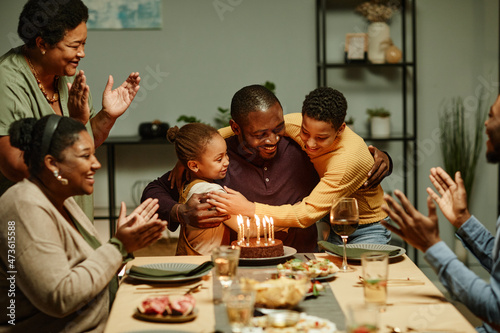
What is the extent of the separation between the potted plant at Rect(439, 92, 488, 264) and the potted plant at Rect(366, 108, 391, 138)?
54 cm

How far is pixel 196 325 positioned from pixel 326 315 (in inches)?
14.8

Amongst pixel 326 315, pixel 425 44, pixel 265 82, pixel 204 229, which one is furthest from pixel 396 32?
pixel 326 315

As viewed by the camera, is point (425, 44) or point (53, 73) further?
point (425, 44)

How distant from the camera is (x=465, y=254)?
5.02 m

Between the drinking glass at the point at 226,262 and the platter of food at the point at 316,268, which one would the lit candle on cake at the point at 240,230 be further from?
the drinking glass at the point at 226,262

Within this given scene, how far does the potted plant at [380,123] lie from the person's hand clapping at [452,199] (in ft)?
9.21

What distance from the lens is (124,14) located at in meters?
4.96

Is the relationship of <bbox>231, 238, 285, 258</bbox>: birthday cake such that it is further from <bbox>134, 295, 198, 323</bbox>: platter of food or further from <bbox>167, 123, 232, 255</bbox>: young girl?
<bbox>134, 295, 198, 323</bbox>: platter of food

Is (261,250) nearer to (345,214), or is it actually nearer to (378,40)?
(345,214)

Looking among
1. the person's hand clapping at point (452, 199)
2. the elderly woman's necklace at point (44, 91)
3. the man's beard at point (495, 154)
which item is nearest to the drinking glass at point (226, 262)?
the person's hand clapping at point (452, 199)

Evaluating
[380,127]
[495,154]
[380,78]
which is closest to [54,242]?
[495,154]

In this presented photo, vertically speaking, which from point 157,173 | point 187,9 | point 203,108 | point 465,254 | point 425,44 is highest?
point 187,9

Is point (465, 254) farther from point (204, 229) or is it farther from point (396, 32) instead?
point (204, 229)

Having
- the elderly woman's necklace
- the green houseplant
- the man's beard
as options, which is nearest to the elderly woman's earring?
the elderly woman's necklace
